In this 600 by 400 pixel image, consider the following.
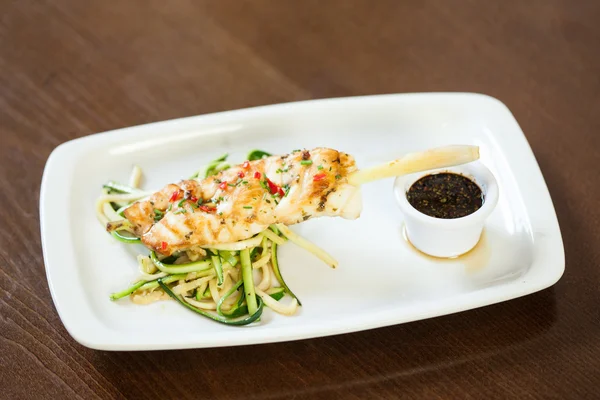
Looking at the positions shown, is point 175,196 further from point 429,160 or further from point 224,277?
point 429,160

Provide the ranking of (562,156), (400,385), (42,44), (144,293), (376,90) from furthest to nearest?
(42,44) < (376,90) < (562,156) < (144,293) < (400,385)

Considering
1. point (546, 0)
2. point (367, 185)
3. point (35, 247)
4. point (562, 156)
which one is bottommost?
point (35, 247)

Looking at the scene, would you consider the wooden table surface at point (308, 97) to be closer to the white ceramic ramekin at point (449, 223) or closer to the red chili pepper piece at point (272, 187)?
the white ceramic ramekin at point (449, 223)

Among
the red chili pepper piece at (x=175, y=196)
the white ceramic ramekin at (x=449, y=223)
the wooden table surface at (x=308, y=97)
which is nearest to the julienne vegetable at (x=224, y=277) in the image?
the red chili pepper piece at (x=175, y=196)

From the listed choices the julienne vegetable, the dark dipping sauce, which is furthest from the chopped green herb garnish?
the dark dipping sauce

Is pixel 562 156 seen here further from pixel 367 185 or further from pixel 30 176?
pixel 30 176

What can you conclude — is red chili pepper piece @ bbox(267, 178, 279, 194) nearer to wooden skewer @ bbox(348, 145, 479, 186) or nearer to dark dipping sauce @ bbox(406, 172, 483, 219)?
wooden skewer @ bbox(348, 145, 479, 186)

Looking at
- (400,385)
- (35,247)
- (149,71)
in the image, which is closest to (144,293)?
(35,247)
